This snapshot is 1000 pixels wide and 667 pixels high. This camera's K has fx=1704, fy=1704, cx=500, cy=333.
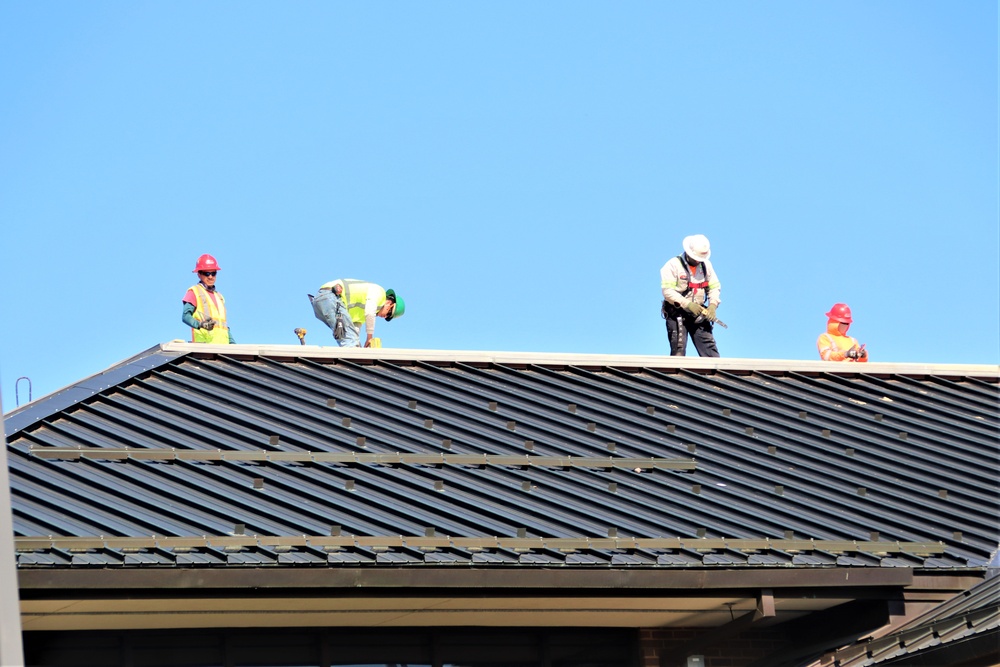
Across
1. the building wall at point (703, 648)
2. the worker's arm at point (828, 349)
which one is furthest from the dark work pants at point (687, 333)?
the building wall at point (703, 648)

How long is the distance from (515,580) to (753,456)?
4.08 meters

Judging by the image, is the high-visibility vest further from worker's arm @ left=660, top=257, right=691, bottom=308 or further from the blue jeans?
worker's arm @ left=660, top=257, right=691, bottom=308

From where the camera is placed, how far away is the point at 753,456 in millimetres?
15711

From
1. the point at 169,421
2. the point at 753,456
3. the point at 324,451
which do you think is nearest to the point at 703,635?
the point at 753,456

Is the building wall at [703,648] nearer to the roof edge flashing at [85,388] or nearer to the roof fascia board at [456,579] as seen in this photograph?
the roof fascia board at [456,579]

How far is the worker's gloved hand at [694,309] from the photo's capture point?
2030 centimetres

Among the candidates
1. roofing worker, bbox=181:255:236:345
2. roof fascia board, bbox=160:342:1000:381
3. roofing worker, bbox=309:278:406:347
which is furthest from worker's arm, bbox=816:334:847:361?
roofing worker, bbox=181:255:236:345

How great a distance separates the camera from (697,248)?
20.7 meters

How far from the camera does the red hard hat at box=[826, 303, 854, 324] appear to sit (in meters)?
22.0

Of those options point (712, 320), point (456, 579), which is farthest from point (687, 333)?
point (456, 579)

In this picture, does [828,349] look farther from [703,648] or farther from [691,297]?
[703,648]

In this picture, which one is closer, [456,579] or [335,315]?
[456,579]

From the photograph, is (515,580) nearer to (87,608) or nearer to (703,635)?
(703,635)

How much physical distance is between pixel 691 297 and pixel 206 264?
228 inches
